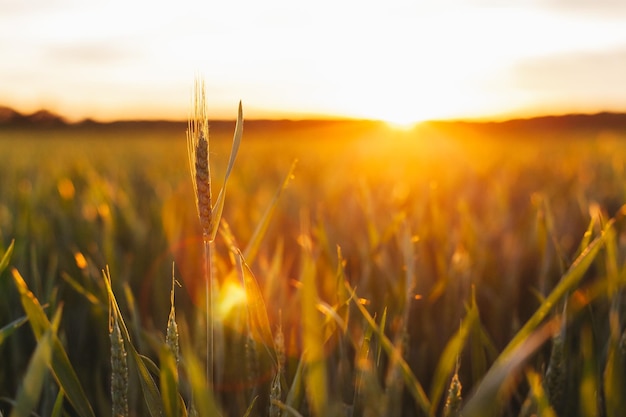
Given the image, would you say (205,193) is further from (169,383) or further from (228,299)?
(228,299)

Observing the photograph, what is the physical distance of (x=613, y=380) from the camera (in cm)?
54

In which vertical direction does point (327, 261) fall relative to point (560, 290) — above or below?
below

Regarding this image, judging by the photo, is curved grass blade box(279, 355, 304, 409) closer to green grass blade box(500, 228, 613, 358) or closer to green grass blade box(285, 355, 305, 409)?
green grass blade box(285, 355, 305, 409)

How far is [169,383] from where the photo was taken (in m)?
0.48

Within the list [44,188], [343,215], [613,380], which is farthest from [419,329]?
[44,188]

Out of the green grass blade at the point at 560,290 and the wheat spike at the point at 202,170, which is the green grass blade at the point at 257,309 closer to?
the wheat spike at the point at 202,170

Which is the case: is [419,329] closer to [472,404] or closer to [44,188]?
[472,404]

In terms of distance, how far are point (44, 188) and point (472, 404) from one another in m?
2.14

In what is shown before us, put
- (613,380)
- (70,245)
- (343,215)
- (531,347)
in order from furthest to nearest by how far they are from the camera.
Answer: (343,215)
(70,245)
(613,380)
(531,347)

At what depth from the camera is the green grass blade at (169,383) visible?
1.49 ft

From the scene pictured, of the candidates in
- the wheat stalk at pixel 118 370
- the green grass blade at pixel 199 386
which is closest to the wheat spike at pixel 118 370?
the wheat stalk at pixel 118 370

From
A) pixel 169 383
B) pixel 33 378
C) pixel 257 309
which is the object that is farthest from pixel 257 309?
pixel 33 378

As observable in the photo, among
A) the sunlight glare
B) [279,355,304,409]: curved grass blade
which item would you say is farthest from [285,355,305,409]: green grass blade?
the sunlight glare

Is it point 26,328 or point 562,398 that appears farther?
point 26,328
